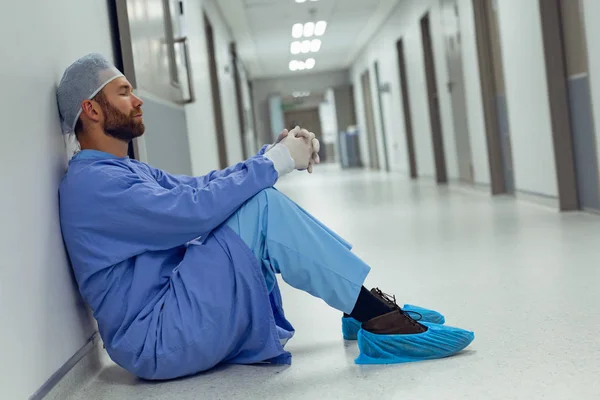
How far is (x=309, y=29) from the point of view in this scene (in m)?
13.3

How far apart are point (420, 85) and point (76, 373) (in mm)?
9079

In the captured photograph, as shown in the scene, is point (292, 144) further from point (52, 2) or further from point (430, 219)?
point (430, 219)

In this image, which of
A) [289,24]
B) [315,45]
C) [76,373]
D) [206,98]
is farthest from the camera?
[315,45]

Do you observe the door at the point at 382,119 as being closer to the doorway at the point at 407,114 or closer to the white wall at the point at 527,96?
the doorway at the point at 407,114

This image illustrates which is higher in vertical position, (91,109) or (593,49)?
(593,49)

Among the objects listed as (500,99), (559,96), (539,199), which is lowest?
(539,199)

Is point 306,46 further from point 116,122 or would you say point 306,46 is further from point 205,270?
point 205,270

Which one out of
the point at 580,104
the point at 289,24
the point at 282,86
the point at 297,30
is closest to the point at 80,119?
the point at 580,104

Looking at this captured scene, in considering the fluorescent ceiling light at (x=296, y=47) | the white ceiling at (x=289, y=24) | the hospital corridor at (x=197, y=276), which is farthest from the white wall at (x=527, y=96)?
the fluorescent ceiling light at (x=296, y=47)

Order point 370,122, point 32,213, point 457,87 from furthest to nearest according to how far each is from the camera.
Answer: point 370,122
point 457,87
point 32,213

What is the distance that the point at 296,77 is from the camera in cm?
2136

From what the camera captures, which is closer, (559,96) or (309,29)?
(559,96)

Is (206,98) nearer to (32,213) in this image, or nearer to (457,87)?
(457,87)

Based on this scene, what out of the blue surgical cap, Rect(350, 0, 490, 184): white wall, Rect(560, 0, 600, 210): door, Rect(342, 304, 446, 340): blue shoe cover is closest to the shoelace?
Rect(342, 304, 446, 340): blue shoe cover
